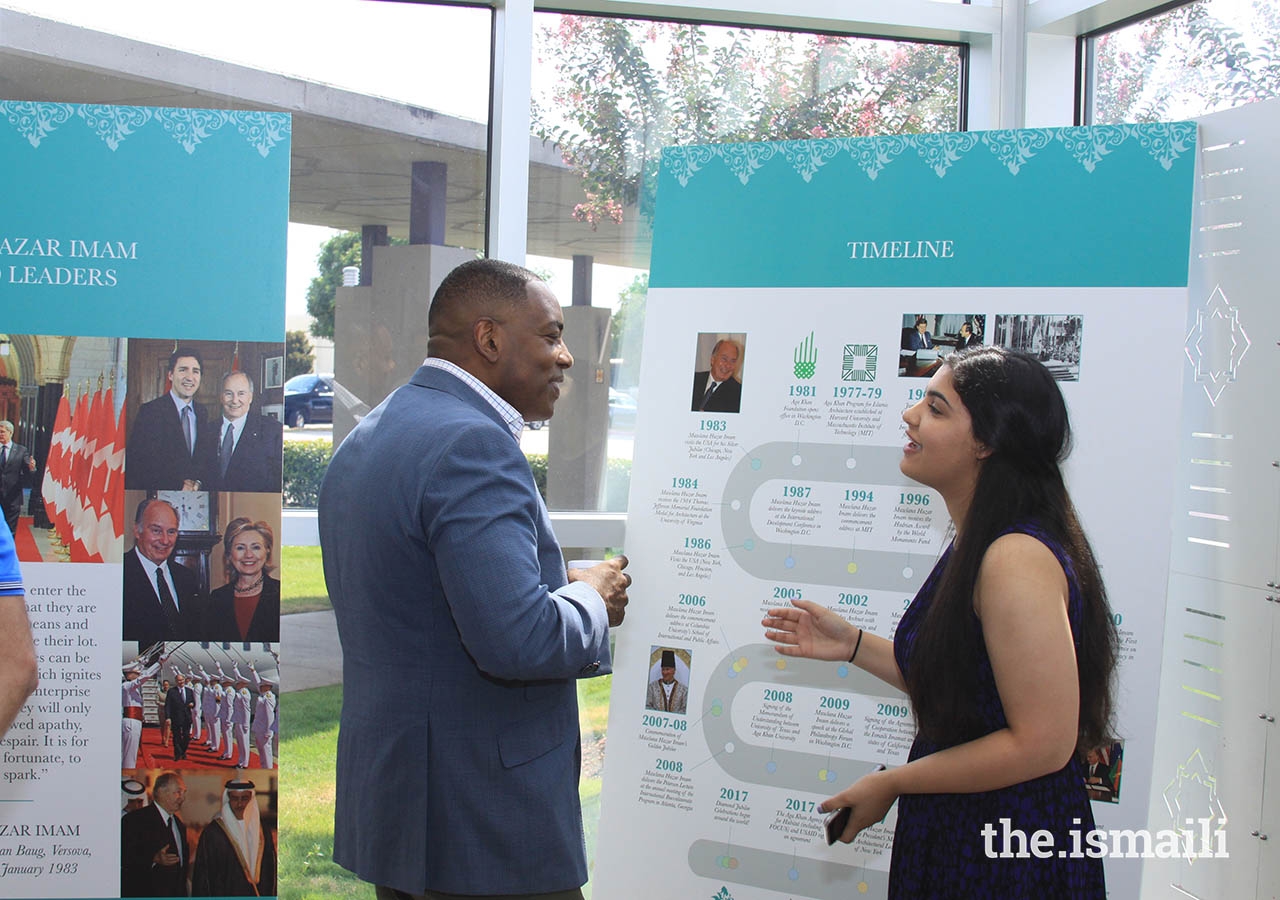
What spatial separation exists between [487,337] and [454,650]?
524 mm

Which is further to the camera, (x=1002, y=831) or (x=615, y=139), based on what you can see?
(x=615, y=139)

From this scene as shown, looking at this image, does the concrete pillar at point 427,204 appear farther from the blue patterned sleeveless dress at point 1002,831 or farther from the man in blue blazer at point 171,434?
the blue patterned sleeveless dress at point 1002,831

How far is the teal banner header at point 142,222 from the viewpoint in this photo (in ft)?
7.81

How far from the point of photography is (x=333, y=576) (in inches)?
70.6

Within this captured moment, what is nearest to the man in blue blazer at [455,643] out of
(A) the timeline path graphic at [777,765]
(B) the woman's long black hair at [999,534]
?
(B) the woman's long black hair at [999,534]

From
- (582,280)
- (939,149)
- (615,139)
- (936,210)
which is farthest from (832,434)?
(615,139)

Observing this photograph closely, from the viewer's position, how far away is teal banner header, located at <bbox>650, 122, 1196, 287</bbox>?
2186mm

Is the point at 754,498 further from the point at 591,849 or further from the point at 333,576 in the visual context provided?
the point at 591,849

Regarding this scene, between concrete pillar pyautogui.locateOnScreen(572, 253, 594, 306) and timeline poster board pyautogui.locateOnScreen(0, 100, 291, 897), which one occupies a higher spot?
concrete pillar pyautogui.locateOnScreen(572, 253, 594, 306)

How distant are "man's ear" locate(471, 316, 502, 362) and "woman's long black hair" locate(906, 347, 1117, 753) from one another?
76 centimetres

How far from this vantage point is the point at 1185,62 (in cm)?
296

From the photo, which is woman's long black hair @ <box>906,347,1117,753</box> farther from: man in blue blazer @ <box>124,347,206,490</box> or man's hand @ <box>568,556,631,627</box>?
man in blue blazer @ <box>124,347,206,490</box>

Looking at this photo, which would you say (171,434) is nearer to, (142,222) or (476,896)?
(142,222)

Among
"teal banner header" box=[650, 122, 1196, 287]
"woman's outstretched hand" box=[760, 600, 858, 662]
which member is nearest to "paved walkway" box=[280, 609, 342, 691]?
"teal banner header" box=[650, 122, 1196, 287]
